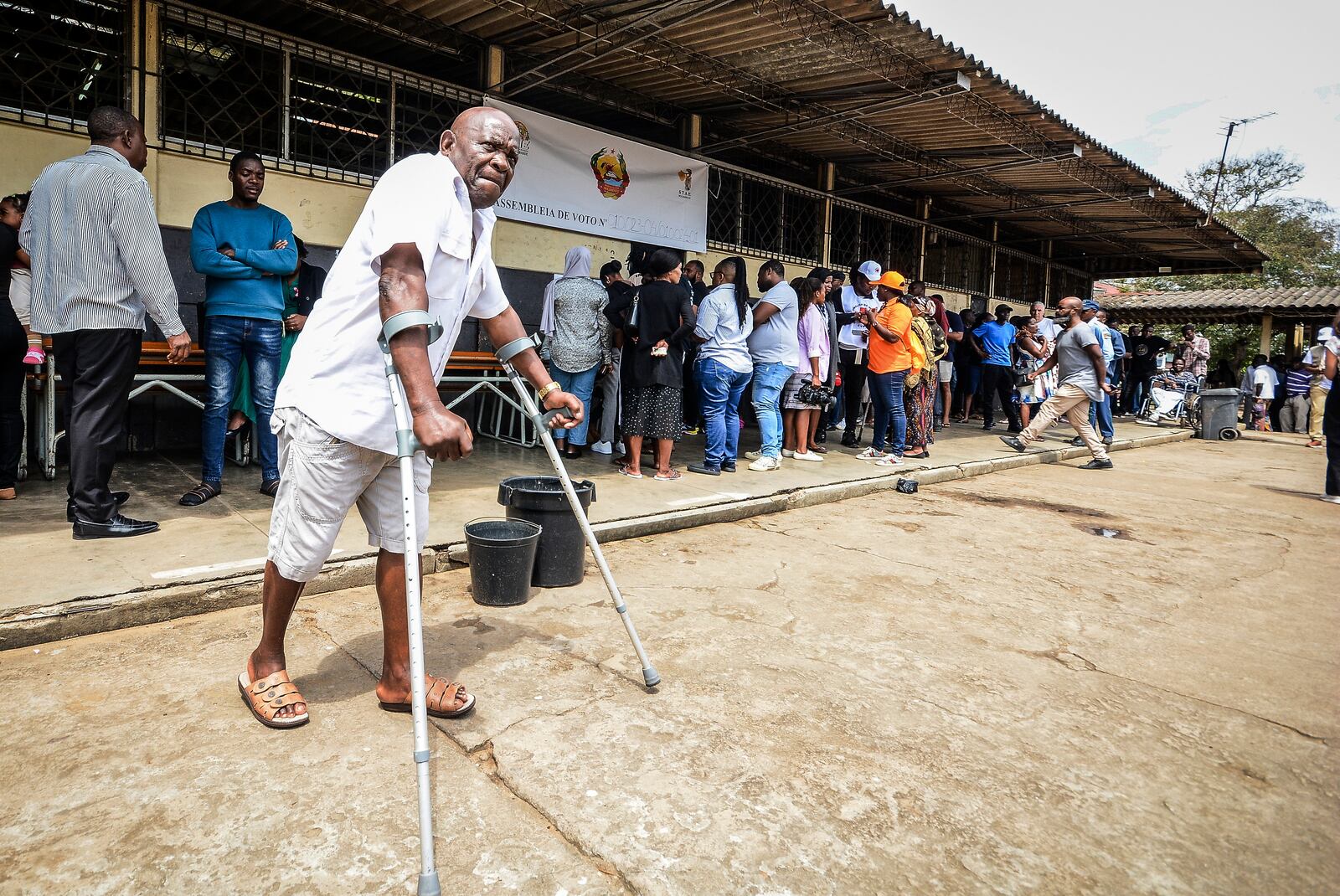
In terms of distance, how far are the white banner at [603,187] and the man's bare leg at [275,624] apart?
5.87 meters

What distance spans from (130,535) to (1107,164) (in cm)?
1155

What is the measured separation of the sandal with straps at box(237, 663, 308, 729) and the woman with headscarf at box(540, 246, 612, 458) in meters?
4.19

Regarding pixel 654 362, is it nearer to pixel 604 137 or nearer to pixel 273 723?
pixel 604 137

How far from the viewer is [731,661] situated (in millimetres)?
3039

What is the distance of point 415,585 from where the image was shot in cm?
191

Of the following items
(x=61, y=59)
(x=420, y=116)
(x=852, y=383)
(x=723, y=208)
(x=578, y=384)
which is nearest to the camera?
(x=61, y=59)

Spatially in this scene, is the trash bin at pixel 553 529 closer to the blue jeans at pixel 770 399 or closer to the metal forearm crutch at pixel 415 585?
the metal forearm crutch at pixel 415 585

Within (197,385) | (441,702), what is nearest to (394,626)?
(441,702)

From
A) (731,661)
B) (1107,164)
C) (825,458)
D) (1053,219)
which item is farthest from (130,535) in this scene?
Answer: (1053,219)

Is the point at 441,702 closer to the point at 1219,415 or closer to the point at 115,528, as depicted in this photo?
the point at 115,528

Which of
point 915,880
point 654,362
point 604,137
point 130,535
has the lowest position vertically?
point 915,880

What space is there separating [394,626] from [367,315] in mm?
940

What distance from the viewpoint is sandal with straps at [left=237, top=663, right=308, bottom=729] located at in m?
2.37

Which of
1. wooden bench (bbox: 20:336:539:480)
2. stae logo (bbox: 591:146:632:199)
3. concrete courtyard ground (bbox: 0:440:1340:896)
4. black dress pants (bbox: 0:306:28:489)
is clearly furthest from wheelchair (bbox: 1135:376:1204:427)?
black dress pants (bbox: 0:306:28:489)
